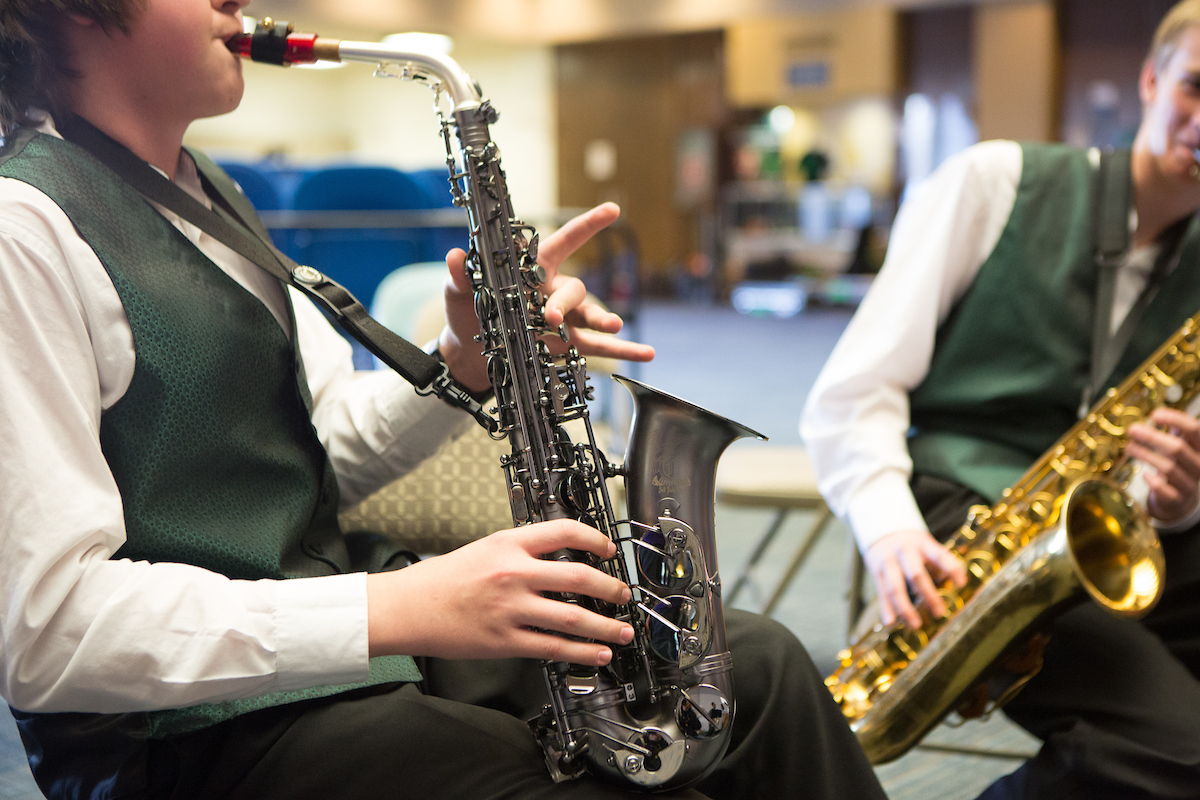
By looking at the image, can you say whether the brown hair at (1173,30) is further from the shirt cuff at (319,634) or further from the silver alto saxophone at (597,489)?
the shirt cuff at (319,634)

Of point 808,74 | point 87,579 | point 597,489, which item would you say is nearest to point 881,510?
point 597,489

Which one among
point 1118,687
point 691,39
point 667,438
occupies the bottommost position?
point 1118,687

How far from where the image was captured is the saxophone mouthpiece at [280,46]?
1.18m

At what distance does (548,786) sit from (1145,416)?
1.29 m

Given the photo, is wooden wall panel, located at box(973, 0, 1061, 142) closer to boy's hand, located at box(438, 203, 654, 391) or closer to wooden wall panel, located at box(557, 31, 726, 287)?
wooden wall panel, located at box(557, 31, 726, 287)

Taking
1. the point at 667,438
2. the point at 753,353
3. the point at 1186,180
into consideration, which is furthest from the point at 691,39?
the point at 667,438

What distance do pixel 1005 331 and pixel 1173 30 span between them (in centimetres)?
59

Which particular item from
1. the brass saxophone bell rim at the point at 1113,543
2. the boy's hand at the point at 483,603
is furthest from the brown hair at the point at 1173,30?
the boy's hand at the point at 483,603

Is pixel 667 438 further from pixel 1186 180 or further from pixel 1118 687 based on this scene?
pixel 1186 180

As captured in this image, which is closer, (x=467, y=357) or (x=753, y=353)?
(x=467, y=357)

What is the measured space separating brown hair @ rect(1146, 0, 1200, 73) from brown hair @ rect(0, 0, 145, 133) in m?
1.64

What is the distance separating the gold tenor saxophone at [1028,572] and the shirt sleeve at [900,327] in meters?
0.19

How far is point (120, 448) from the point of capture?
1.01 m

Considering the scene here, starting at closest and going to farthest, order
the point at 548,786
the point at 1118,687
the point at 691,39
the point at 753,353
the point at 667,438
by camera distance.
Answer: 1. the point at 548,786
2. the point at 667,438
3. the point at 1118,687
4. the point at 753,353
5. the point at 691,39
